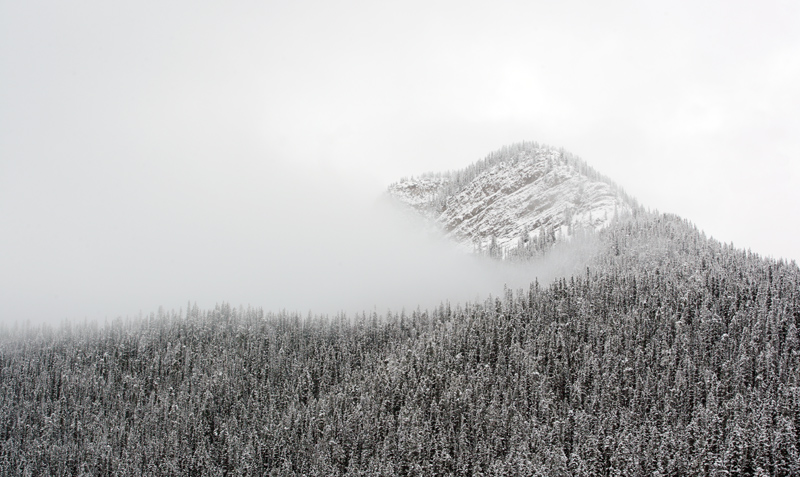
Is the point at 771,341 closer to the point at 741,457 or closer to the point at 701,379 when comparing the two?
the point at 701,379

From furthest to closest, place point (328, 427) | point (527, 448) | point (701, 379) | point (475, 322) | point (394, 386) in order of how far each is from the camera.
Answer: point (475, 322) < point (394, 386) < point (328, 427) < point (701, 379) < point (527, 448)

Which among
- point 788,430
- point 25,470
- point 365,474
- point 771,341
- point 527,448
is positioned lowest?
point 25,470

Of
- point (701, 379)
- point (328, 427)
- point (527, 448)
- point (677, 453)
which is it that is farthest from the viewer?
point (328, 427)

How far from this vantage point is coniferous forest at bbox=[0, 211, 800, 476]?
364 ft

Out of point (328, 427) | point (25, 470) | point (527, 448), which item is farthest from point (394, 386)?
point (25, 470)

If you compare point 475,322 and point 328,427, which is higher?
point 475,322

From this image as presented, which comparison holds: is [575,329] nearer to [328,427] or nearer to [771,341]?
[771,341]

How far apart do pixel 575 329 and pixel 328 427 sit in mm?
71435

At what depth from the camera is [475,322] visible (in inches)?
7116

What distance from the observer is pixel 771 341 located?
135m

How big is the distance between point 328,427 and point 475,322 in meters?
58.4

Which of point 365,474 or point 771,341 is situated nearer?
point 365,474

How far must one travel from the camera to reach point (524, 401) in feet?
454

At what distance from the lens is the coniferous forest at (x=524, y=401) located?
364 feet
